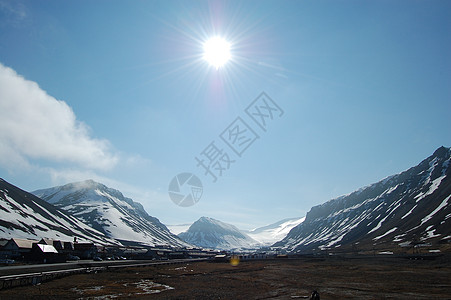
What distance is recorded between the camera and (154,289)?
41438 millimetres

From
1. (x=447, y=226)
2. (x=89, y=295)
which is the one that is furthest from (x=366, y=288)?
(x=447, y=226)

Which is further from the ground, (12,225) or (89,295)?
(12,225)

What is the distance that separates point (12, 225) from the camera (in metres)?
156

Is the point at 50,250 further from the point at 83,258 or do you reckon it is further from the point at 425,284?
the point at 425,284

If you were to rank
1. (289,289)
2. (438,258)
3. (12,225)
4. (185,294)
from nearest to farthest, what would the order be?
1. (185,294)
2. (289,289)
3. (438,258)
4. (12,225)

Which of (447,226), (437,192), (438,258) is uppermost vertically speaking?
(437,192)

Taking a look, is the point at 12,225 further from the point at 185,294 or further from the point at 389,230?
the point at 389,230

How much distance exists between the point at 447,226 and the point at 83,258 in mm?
170412

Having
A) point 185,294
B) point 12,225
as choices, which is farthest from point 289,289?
point 12,225

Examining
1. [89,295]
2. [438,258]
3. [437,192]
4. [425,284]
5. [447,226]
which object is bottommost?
[89,295]

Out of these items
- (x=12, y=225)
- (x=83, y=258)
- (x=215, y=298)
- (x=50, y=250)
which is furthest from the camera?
(x=12, y=225)

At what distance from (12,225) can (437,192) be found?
269m

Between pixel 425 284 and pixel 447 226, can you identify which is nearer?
pixel 425 284

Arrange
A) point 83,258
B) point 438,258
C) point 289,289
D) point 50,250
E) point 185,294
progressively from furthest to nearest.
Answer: point 83,258
point 50,250
point 438,258
point 289,289
point 185,294
